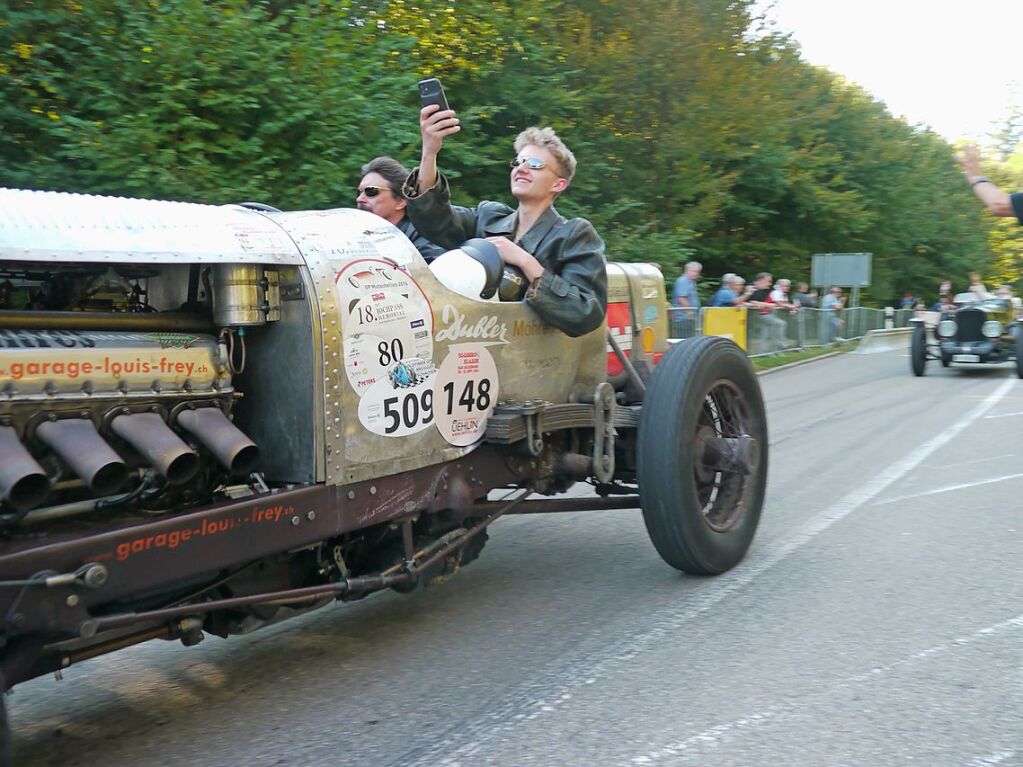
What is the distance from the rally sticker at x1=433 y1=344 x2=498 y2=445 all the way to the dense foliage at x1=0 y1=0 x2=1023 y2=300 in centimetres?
615

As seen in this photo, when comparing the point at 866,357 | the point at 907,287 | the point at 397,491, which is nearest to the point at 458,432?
the point at 397,491

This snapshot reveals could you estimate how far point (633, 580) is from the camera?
4836 millimetres

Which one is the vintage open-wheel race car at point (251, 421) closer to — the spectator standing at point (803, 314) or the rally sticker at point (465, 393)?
the rally sticker at point (465, 393)

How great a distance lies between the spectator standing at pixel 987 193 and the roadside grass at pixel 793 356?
11.0 m

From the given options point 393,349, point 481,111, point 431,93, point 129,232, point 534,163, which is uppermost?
point 481,111

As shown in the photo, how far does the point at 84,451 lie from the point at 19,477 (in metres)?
0.22

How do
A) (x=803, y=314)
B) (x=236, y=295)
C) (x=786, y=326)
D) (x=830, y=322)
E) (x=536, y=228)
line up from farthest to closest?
(x=830, y=322) → (x=803, y=314) → (x=786, y=326) → (x=536, y=228) → (x=236, y=295)

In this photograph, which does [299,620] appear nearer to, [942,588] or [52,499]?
[52,499]

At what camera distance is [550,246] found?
4406 mm

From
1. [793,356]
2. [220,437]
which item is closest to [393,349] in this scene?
[220,437]

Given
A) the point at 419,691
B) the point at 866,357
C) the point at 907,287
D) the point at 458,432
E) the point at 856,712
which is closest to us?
the point at 856,712

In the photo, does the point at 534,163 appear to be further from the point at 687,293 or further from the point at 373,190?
the point at 687,293

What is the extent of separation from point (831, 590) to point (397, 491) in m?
2.11

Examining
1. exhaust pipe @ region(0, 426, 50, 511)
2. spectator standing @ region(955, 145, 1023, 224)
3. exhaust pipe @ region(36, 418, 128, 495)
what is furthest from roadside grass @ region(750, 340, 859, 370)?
exhaust pipe @ region(0, 426, 50, 511)
